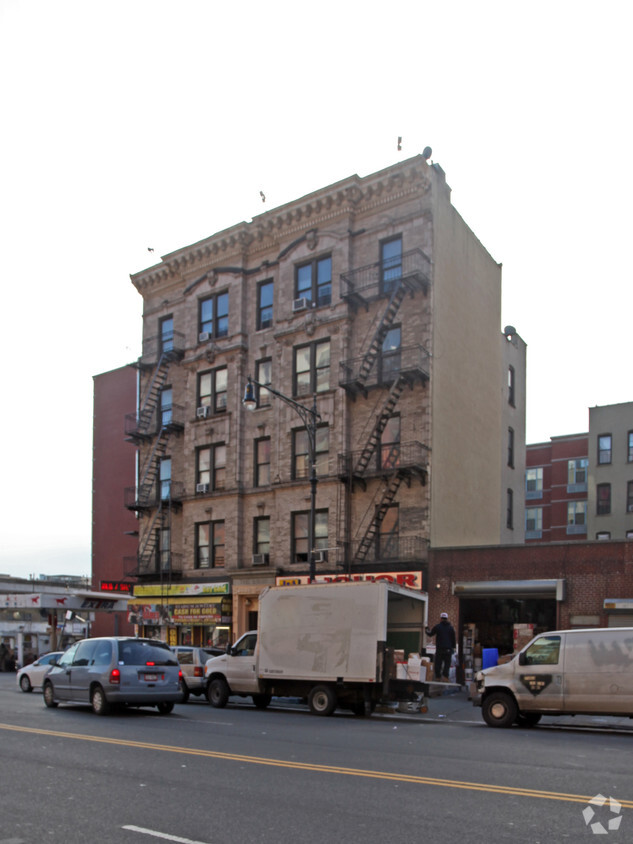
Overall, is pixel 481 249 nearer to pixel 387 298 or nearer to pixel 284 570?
pixel 387 298

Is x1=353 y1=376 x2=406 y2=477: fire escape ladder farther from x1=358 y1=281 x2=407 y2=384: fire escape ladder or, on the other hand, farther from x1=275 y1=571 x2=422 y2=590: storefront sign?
x1=275 y1=571 x2=422 y2=590: storefront sign

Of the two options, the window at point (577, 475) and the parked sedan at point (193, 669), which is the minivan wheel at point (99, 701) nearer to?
the parked sedan at point (193, 669)

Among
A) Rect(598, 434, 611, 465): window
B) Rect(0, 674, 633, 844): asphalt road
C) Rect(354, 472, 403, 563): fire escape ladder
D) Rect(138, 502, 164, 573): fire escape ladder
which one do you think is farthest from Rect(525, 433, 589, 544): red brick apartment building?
Rect(0, 674, 633, 844): asphalt road

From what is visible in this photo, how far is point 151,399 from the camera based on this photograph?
3941cm

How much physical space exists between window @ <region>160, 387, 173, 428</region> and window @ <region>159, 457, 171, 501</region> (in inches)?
69.0

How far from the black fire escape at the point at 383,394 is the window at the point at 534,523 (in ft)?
117

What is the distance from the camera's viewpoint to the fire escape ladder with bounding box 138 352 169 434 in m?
39.2

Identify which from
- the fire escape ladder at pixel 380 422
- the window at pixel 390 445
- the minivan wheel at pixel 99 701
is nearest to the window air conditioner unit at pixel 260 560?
the fire escape ladder at pixel 380 422

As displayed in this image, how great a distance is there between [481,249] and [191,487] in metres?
16.4

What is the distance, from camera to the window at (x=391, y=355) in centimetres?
3043

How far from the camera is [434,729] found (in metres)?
15.1

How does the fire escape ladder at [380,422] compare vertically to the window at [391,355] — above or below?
below

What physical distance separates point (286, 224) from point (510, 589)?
1743 centimetres

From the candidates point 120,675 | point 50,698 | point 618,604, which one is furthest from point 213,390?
point 120,675
